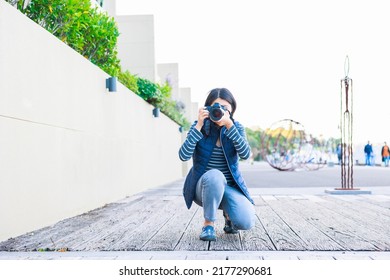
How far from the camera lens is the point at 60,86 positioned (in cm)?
517

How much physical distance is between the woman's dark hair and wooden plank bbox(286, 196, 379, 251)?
122 centimetres

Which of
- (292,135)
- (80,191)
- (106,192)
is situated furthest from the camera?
(292,135)

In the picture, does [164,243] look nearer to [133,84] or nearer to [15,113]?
[15,113]

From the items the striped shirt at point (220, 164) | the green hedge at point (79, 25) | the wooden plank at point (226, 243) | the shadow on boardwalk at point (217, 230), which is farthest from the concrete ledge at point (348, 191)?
the striped shirt at point (220, 164)

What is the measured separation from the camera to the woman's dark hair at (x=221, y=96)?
364 centimetres

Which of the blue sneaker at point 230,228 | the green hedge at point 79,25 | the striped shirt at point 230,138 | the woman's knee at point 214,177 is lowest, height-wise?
the blue sneaker at point 230,228

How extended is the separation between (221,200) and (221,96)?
742 millimetres

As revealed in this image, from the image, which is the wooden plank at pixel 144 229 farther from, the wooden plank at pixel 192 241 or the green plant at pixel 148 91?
the green plant at pixel 148 91

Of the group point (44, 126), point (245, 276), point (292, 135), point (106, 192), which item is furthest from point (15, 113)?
point (292, 135)

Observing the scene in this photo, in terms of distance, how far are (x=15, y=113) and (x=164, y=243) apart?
156 cm

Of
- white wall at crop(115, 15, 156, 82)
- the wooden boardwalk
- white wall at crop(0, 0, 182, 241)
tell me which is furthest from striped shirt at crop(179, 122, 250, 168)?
white wall at crop(115, 15, 156, 82)

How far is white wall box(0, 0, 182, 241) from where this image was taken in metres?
3.88

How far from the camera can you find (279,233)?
4004mm

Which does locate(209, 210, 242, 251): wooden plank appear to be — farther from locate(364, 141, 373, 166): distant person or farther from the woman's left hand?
locate(364, 141, 373, 166): distant person
